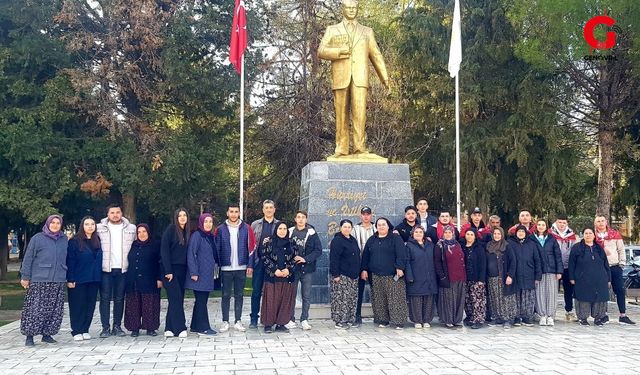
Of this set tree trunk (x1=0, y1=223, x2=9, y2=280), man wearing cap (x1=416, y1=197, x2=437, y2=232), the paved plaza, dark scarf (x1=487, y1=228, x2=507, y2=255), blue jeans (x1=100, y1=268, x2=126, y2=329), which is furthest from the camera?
tree trunk (x1=0, y1=223, x2=9, y2=280)

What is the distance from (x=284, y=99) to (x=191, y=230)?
11598 mm

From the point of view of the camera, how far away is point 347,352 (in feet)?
20.9

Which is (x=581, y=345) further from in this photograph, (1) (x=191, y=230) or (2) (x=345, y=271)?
(1) (x=191, y=230)

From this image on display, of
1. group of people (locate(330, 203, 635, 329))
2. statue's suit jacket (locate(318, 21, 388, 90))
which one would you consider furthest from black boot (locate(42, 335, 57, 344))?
statue's suit jacket (locate(318, 21, 388, 90))

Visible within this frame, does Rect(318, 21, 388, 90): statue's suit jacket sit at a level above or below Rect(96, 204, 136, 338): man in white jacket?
above

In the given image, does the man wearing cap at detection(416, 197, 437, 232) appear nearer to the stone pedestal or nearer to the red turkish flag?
the stone pedestal

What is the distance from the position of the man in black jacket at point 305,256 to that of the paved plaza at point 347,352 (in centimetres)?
31

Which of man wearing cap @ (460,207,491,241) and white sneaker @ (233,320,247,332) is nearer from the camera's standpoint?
white sneaker @ (233,320,247,332)

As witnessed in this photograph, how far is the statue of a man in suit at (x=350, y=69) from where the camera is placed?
964cm

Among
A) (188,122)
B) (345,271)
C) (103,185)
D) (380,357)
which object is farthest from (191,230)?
(188,122)

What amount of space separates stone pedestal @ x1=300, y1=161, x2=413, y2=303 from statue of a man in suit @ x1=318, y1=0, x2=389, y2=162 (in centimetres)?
34

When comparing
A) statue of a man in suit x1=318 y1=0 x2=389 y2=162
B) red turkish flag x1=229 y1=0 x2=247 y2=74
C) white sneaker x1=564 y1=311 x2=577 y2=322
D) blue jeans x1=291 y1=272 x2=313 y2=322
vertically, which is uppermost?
red turkish flag x1=229 y1=0 x2=247 y2=74

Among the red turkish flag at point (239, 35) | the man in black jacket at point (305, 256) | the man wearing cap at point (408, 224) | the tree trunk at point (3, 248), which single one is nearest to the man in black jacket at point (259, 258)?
the man in black jacket at point (305, 256)

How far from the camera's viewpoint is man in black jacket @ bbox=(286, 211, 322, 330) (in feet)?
26.0
